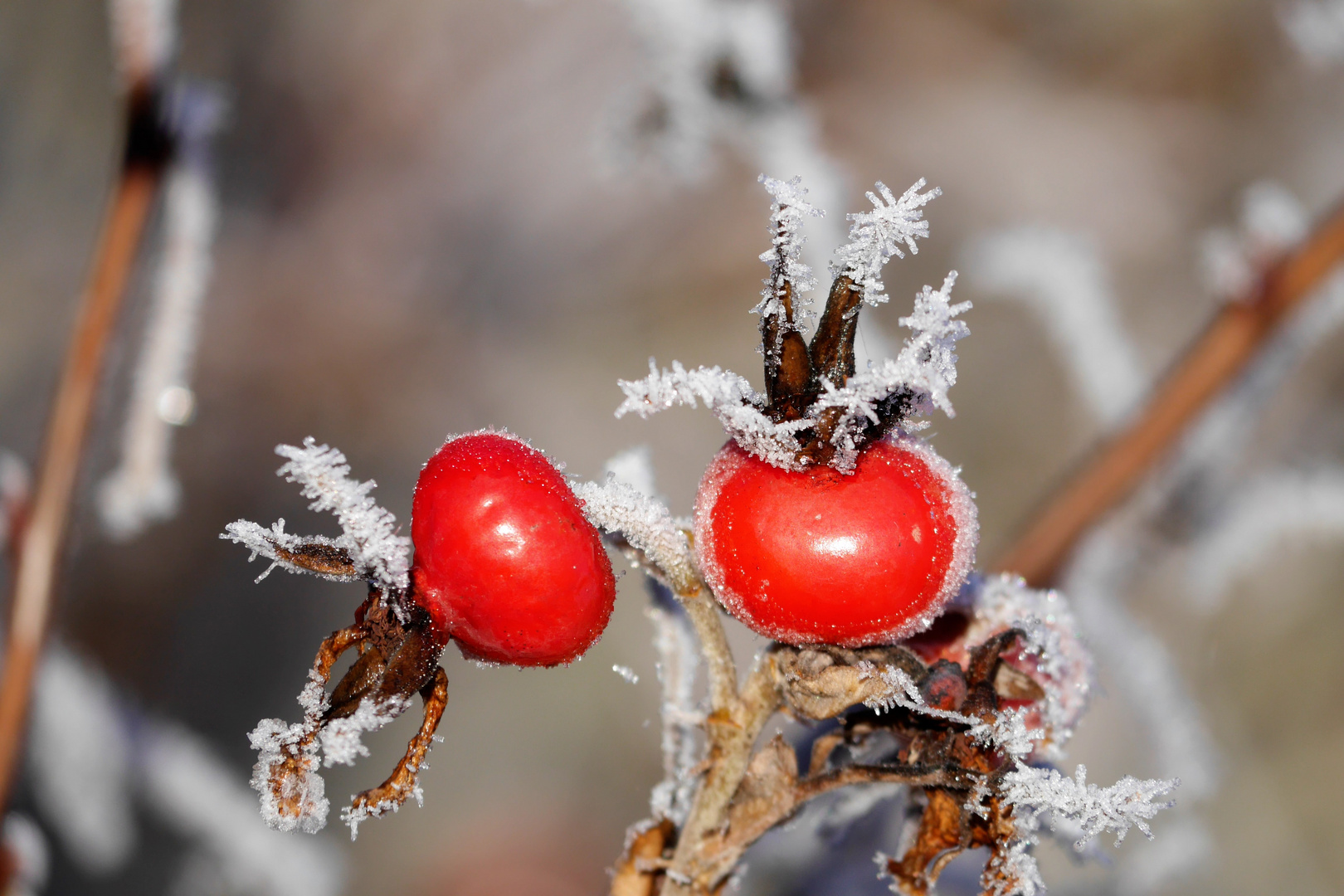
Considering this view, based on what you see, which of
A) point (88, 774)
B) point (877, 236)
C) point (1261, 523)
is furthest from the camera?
point (1261, 523)

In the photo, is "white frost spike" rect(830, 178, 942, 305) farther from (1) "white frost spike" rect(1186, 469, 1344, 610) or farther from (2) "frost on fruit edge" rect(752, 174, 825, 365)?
(1) "white frost spike" rect(1186, 469, 1344, 610)

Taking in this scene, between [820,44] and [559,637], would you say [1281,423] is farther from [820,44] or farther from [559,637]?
[559,637]

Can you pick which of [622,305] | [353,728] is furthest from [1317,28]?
[353,728]

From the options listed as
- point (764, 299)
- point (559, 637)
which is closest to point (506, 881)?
point (559, 637)

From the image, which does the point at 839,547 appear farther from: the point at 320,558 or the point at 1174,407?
the point at 1174,407

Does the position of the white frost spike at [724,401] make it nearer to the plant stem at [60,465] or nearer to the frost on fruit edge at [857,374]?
the frost on fruit edge at [857,374]

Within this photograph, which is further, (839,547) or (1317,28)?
(1317,28)

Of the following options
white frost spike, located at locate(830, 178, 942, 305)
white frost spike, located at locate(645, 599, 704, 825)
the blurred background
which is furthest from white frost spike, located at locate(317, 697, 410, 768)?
the blurred background
